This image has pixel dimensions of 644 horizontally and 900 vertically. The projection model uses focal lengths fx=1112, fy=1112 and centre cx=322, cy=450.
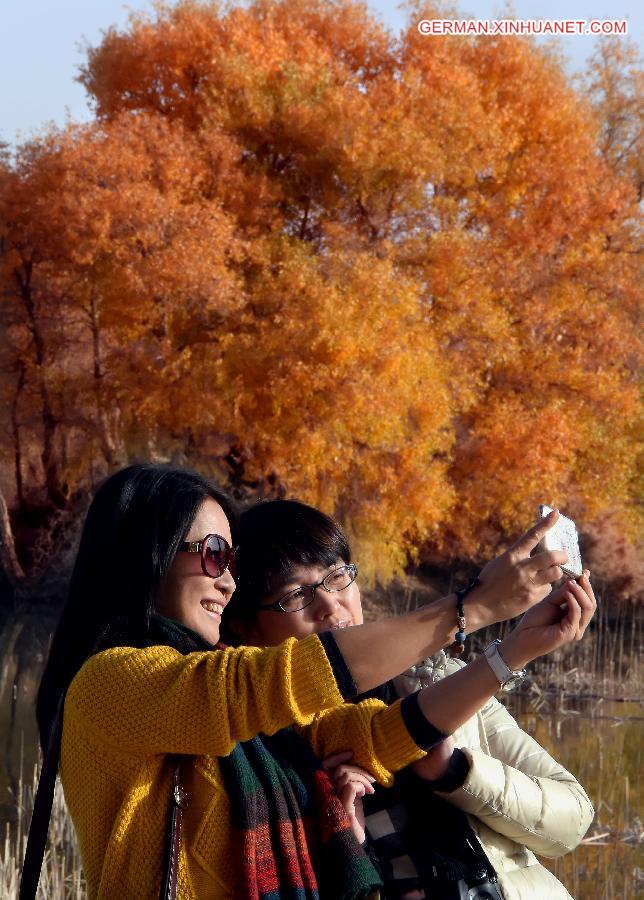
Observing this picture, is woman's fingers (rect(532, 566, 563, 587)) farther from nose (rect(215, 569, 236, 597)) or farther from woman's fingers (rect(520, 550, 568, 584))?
nose (rect(215, 569, 236, 597))

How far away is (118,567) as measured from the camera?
174cm

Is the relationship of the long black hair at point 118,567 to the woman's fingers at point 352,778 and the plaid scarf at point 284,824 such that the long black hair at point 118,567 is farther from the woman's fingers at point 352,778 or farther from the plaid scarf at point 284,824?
the woman's fingers at point 352,778

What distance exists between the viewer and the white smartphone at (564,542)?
1.62 meters

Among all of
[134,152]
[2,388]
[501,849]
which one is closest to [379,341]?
[134,152]

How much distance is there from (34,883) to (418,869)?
Result: 0.65m

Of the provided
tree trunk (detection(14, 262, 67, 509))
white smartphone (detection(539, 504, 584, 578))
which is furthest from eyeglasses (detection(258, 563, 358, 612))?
tree trunk (detection(14, 262, 67, 509))

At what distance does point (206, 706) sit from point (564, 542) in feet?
1.91

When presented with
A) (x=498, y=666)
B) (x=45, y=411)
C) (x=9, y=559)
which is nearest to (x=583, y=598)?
(x=498, y=666)

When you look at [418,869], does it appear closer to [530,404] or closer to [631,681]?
[631,681]

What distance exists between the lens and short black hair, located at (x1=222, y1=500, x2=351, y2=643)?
7.13 feet

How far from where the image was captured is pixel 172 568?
5.87 ft

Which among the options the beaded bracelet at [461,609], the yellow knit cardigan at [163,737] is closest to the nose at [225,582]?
the yellow knit cardigan at [163,737]

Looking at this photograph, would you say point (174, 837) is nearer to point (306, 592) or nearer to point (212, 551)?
point (212, 551)

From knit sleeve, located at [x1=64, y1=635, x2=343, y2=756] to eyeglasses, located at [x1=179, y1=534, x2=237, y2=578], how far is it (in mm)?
235
